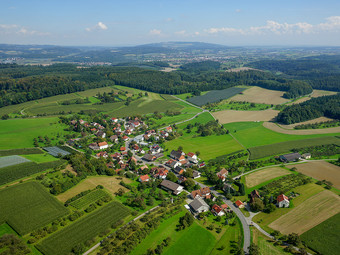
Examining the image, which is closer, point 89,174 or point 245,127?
point 89,174

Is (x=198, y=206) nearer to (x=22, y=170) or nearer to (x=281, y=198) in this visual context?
(x=281, y=198)

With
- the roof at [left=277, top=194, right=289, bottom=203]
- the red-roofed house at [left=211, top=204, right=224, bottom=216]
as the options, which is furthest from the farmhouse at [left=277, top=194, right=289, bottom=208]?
the red-roofed house at [left=211, top=204, right=224, bottom=216]

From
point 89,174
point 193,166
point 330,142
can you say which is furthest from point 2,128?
point 330,142

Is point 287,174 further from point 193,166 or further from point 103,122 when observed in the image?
point 103,122

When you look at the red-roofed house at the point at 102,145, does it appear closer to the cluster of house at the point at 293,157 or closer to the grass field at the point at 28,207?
Result: the grass field at the point at 28,207

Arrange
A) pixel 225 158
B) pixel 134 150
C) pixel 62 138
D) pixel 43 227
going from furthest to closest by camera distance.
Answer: pixel 62 138 → pixel 134 150 → pixel 225 158 → pixel 43 227
